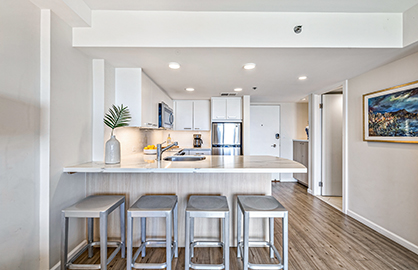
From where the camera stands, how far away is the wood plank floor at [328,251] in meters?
1.67

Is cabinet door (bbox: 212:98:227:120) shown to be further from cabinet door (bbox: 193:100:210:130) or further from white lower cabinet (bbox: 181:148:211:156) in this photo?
white lower cabinet (bbox: 181:148:211:156)

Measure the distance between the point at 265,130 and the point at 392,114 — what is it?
277cm

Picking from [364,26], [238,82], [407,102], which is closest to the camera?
[364,26]

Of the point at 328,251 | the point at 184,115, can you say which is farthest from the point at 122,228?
the point at 184,115

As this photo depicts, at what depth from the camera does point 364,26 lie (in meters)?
1.67

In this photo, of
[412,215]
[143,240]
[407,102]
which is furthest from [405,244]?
[143,240]

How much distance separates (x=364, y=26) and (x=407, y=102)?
0.98 m

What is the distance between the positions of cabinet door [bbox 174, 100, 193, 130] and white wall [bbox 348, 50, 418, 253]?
3.11 metres

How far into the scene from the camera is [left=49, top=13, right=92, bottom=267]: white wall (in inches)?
58.4

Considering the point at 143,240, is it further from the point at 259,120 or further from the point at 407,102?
the point at 259,120

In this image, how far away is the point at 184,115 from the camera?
14.6 feet

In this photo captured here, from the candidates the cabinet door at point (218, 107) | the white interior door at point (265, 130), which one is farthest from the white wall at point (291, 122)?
the cabinet door at point (218, 107)

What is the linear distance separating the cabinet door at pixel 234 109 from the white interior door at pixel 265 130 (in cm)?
88

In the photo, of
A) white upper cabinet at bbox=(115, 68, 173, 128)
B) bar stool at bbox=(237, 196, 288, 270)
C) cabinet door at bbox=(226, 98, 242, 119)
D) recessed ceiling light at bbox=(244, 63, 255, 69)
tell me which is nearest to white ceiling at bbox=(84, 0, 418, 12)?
recessed ceiling light at bbox=(244, 63, 255, 69)
